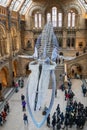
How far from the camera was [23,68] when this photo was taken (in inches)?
1287

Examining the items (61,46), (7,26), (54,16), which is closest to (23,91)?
(7,26)

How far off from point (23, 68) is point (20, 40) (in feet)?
17.4

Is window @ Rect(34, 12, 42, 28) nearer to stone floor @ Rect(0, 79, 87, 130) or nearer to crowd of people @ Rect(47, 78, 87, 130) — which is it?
stone floor @ Rect(0, 79, 87, 130)

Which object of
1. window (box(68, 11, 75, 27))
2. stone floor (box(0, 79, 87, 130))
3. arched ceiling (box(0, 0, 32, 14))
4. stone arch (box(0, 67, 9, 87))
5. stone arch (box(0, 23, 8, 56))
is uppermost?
arched ceiling (box(0, 0, 32, 14))

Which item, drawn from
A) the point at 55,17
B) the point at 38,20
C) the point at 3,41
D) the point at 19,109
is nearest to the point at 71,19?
the point at 55,17

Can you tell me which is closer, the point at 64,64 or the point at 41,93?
the point at 41,93

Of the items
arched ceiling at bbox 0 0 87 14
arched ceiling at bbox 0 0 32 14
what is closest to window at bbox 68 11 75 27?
arched ceiling at bbox 0 0 87 14

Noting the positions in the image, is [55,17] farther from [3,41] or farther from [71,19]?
[3,41]

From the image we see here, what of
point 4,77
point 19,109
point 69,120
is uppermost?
point 4,77

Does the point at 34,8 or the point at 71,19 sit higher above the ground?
the point at 34,8

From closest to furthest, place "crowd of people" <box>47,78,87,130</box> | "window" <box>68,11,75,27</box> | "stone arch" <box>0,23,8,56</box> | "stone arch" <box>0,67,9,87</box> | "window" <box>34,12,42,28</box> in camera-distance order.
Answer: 1. "crowd of people" <box>47,78,87,130</box>
2. "stone arch" <box>0,23,8,56</box>
3. "stone arch" <box>0,67,9,87</box>
4. "window" <box>68,11,75,27</box>
5. "window" <box>34,12,42,28</box>

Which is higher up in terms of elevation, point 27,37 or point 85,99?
point 27,37

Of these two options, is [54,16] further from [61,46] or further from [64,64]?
[64,64]

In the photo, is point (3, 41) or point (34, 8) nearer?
point (3, 41)
